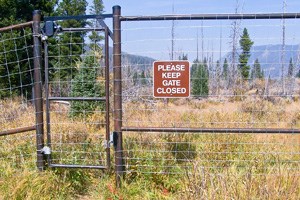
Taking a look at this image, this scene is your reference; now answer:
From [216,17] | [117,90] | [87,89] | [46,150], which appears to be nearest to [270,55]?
[216,17]

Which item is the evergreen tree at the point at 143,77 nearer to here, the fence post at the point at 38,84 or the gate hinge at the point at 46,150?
the fence post at the point at 38,84

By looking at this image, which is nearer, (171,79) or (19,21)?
(171,79)

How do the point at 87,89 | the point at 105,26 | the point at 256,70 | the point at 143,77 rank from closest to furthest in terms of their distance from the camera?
the point at 105,26
the point at 143,77
the point at 256,70
the point at 87,89

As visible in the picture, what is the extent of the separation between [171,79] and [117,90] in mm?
685

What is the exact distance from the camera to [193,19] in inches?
166

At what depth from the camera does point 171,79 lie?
14.0 feet

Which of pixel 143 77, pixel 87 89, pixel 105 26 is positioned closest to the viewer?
pixel 105 26

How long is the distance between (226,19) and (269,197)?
6.80 feet

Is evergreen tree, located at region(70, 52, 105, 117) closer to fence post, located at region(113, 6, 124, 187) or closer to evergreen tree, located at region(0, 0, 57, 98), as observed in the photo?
fence post, located at region(113, 6, 124, 187)

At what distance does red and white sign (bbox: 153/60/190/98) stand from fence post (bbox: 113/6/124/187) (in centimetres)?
46

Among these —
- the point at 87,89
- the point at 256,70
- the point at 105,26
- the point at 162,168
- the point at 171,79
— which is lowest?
the point at 162,168

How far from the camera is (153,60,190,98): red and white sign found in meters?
4.24

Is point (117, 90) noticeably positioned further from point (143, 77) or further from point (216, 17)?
point (216, 17)

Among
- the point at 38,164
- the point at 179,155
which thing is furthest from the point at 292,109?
the point at 38,164
